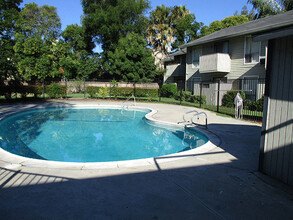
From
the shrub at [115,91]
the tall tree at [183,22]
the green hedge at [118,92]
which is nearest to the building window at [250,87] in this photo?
the green hedge at [118,92]

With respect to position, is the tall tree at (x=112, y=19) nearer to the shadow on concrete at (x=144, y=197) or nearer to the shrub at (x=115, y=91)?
the shrub at (x=115, y=91)

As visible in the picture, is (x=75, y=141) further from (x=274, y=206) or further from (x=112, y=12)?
(x=112, y=12)

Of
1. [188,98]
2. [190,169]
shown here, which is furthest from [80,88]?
[190,169]

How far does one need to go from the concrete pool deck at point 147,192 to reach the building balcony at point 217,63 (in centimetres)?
1446

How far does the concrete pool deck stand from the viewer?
2814 mm

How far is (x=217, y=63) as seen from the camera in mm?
17953

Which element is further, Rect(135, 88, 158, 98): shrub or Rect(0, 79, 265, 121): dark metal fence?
Rect(135, 88, 158, 98): shrub

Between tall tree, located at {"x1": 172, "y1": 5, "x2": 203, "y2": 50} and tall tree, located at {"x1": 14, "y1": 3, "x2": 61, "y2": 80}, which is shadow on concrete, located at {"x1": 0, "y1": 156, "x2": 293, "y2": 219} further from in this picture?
tall tree, located at {"x1": 172, "y1": 5, "x2": 203, "y2": 50}

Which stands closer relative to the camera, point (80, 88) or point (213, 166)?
point (213, 166)

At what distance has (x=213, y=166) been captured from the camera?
4559 millimetres

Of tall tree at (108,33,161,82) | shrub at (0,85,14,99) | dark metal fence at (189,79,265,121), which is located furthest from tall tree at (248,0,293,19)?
shrub at (0,85,14,99)

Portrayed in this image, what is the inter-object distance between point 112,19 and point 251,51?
21.3 meters

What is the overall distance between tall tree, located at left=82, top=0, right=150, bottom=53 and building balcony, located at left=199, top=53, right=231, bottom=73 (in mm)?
17522

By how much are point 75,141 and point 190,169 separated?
5.45m
